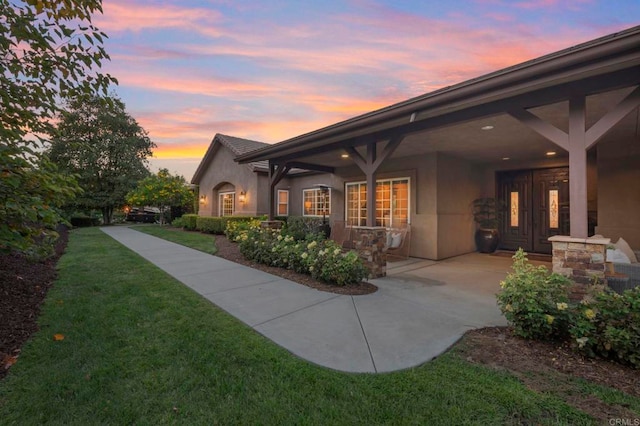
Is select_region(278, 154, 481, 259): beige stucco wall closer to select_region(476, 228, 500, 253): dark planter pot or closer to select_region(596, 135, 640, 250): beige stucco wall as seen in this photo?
select_region(476, 228, 500, 253): dark planter pot

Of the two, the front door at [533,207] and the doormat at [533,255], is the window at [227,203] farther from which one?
the front door at [533,207]

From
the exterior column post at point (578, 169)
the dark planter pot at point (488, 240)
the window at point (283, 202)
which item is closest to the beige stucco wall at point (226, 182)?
the window at point (283, 202)

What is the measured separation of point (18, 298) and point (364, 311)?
5.02 meters

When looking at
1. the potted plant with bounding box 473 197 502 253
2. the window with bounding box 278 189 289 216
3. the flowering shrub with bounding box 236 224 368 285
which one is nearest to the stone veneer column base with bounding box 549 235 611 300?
the flowering shrub with bounding box 236 224 368 285

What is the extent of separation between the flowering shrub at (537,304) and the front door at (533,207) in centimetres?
694

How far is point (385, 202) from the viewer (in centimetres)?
962

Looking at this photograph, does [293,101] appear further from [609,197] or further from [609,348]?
[609,348]

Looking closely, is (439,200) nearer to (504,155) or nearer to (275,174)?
(504,155)

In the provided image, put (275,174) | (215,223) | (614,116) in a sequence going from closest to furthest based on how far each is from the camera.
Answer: (614,116)
(275,174)
(215,223)

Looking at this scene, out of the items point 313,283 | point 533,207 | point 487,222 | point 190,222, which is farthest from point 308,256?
point 190,222

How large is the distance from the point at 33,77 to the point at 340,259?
15.1 ft

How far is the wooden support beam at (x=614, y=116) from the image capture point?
3.20 metres

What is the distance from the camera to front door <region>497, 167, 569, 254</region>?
8648 millimetres

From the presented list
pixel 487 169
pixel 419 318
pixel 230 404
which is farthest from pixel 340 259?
pixel 487 169
